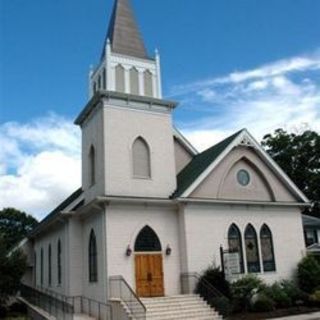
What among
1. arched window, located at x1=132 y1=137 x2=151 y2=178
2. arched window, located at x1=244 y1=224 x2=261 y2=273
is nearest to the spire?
arched window, located at x1=132 y1=137 x2=151 y2=178

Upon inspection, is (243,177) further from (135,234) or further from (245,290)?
(135,234)

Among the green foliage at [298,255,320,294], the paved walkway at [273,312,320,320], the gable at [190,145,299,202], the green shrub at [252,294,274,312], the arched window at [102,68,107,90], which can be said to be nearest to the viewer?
the paved walkway at [273,312,320,320]

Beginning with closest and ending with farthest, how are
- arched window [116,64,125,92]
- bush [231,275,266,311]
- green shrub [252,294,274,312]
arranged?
green shrub [252,294,274,312] → bush [231,275,266,311] → arched window [116,64,125,92]

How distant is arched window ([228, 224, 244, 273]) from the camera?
24558 mm

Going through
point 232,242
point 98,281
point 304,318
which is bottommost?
point 304,318

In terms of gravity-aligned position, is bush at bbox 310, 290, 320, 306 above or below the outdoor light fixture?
below

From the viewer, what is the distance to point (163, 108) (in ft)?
85.7

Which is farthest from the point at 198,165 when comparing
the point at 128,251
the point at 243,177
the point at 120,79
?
the point at 128,251

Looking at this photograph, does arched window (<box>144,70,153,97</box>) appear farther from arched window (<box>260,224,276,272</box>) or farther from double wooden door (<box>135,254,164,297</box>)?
arched window (<box>260,224,276,272</box>)

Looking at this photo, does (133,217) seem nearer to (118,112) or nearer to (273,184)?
(118,112)

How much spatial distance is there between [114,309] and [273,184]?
36.8 ft

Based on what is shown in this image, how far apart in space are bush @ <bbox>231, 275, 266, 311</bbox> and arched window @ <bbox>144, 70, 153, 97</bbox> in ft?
34.8

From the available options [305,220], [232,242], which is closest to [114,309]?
[232,242]

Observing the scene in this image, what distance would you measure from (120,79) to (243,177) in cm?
830
